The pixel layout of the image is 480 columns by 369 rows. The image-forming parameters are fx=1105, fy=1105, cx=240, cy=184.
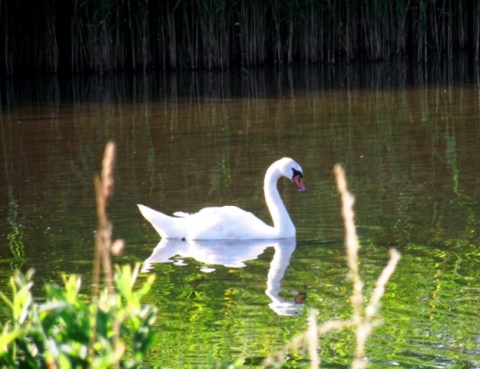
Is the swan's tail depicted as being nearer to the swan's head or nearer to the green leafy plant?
the swan's head

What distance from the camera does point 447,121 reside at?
13344 millimetres

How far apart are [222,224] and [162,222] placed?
0.42 m

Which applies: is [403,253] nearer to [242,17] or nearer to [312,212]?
[312,212]

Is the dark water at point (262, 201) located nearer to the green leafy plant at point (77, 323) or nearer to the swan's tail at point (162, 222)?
the swan's tail at point (162, 222)

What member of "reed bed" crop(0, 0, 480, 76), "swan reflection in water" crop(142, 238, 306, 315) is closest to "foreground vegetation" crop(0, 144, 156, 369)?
"swan reflection in water" crop(142, 238, 306, 315)

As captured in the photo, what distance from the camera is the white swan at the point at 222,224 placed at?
25.3ft

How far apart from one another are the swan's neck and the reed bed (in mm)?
12178

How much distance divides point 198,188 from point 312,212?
1.54 meters

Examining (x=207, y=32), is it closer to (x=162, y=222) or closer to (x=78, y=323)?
(x=162, y=222)

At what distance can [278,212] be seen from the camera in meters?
7.79

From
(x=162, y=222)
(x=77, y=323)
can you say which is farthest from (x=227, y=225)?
(x=77, y=323)

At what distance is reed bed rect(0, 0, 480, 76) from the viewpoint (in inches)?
802

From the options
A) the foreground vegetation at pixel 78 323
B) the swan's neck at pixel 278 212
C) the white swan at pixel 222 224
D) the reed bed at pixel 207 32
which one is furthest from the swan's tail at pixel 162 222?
the reed bed at pixel 207 32

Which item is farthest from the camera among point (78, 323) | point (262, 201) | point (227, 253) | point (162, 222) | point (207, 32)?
point (207, 32)
